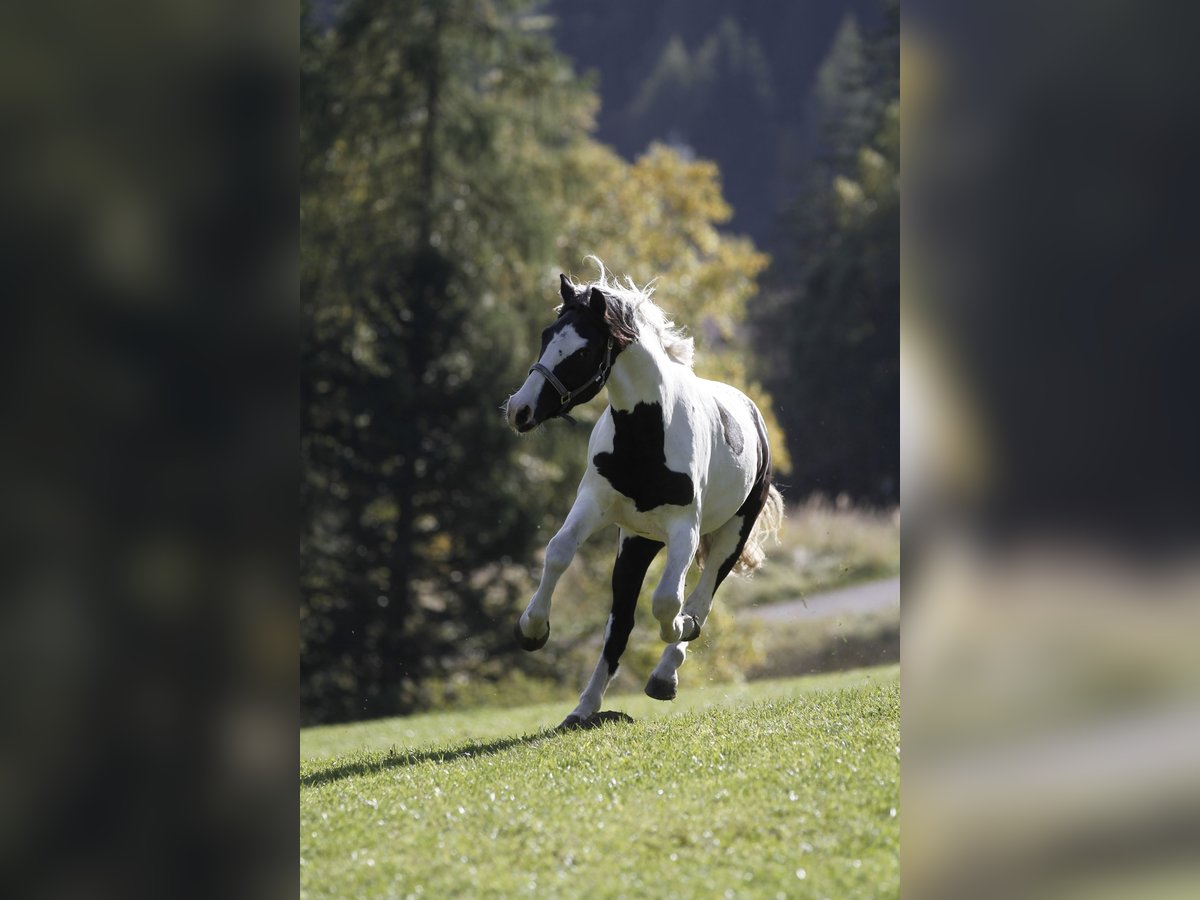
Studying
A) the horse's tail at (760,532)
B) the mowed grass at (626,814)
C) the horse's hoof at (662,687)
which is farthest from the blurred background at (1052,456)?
the horse's tail at (760,532)

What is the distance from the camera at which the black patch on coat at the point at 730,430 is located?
7098 mm

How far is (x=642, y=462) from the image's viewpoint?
637 centimetres

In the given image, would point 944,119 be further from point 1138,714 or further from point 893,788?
point 893,788

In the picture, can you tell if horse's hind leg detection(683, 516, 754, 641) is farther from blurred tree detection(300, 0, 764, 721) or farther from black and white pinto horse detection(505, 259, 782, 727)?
blurred tree detection(300, 0, 764, 721)

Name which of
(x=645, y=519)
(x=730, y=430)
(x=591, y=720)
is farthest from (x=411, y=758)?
(x=730, y=430)

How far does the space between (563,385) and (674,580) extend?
109 cm

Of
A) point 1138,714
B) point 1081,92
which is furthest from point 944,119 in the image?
point 1138,714

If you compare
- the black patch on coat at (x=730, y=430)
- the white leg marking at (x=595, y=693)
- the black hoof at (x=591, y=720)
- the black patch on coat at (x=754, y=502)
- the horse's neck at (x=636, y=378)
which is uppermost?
the horse's neck at (x=636, y=378)

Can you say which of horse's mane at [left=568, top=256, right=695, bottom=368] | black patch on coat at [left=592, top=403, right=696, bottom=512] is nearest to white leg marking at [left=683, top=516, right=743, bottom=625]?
black patch on coat at [left=592, top=403, right=696, bottom=512]

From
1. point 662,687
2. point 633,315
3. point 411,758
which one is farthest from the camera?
point 662,687

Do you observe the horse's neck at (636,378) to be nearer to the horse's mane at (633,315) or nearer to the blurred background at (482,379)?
the horse's mane at (633,315)

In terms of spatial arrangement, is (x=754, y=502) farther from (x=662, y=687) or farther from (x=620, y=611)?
(x=662, y=687)

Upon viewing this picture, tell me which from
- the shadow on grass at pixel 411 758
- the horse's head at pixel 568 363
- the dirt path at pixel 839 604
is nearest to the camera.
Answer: the horse's head at pixel 568 363

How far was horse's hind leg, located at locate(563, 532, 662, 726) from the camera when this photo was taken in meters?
7.02
